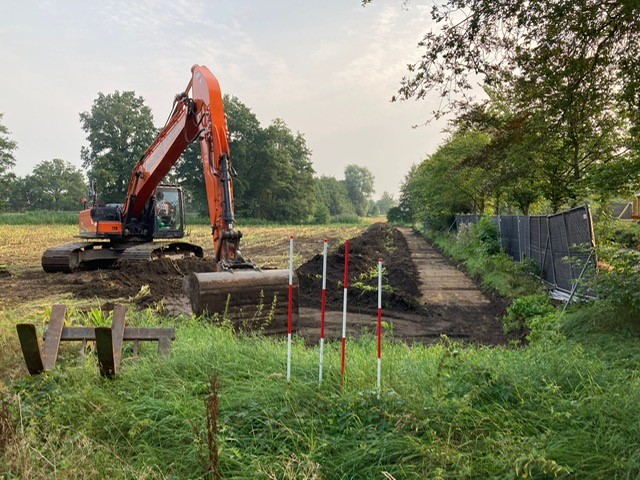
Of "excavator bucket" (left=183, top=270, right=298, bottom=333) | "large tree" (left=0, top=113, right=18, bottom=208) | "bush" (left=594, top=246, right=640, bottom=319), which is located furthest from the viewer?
"large tree" (left=0, top=113, right=18, bottom=208)

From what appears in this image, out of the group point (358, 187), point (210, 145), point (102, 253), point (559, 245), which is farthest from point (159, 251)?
point (358, 187)

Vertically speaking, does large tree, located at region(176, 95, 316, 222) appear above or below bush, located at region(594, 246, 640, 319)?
above

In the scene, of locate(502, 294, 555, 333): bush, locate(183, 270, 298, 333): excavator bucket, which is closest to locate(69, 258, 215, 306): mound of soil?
locate(183, 270, 298, 333): excavator bucket

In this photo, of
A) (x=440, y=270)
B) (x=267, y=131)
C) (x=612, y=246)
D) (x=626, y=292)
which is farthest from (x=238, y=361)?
(x=267, y=131)

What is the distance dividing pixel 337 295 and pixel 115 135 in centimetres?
6002

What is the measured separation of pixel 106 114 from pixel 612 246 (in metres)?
65.5

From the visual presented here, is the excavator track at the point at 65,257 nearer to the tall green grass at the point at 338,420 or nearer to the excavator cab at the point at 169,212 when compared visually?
the excavator cab at the point at 169,212

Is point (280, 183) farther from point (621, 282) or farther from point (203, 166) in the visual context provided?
point (621, 282)

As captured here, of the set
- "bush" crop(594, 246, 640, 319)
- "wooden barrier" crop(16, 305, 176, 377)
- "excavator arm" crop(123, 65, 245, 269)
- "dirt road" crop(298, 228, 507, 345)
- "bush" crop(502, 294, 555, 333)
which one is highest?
"excavator arm" crop(123, 65, 245, 269)

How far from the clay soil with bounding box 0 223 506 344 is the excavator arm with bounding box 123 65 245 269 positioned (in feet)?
5.27

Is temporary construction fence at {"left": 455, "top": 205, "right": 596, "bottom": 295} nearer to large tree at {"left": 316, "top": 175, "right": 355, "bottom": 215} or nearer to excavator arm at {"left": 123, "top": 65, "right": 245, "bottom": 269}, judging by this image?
excavator arm at {"left": 123, "top": 65, "right": 245, "bottom": 269}

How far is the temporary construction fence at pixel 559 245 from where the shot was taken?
337 inches

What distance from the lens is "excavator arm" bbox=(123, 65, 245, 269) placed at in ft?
25.3

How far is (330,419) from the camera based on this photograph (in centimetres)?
353
